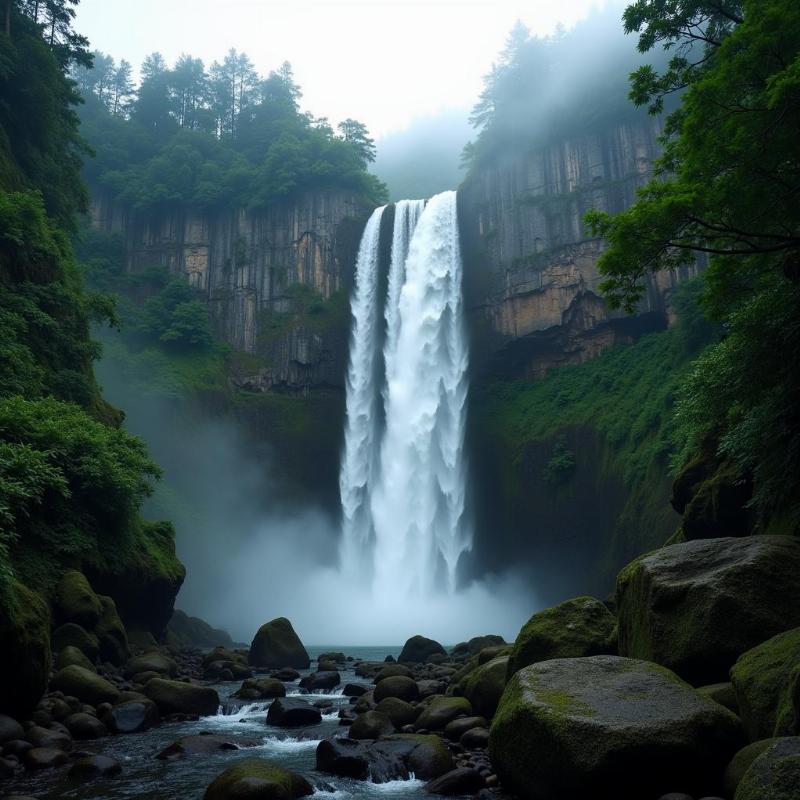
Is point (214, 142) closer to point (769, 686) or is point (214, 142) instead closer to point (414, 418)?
point (414, 418)

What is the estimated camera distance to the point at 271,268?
4697 centimetres

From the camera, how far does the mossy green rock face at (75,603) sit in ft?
Result: 44.3

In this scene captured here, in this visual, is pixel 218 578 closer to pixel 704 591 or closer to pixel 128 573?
pixel 128 573

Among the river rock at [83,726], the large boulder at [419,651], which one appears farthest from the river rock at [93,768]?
the large boulder at [419,651]

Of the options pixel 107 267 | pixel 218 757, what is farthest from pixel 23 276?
pixel 107 267

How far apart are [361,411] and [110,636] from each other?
26.0m

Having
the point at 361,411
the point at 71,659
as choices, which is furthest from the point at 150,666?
the point at 361,411

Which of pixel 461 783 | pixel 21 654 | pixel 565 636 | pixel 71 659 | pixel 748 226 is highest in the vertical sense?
pixel 748 226

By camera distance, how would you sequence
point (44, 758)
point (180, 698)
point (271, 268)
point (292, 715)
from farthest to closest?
point (271, 268)
point (180, 698)
point (292, 715)
point (44, 758)

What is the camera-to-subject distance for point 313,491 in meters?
39.2

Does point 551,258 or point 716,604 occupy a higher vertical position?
point 551,258

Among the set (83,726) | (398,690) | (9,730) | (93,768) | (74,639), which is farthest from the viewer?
(74,639)

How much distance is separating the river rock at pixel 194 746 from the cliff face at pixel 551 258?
33952 mm

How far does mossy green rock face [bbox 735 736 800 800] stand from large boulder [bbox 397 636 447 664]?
49.8 ft
